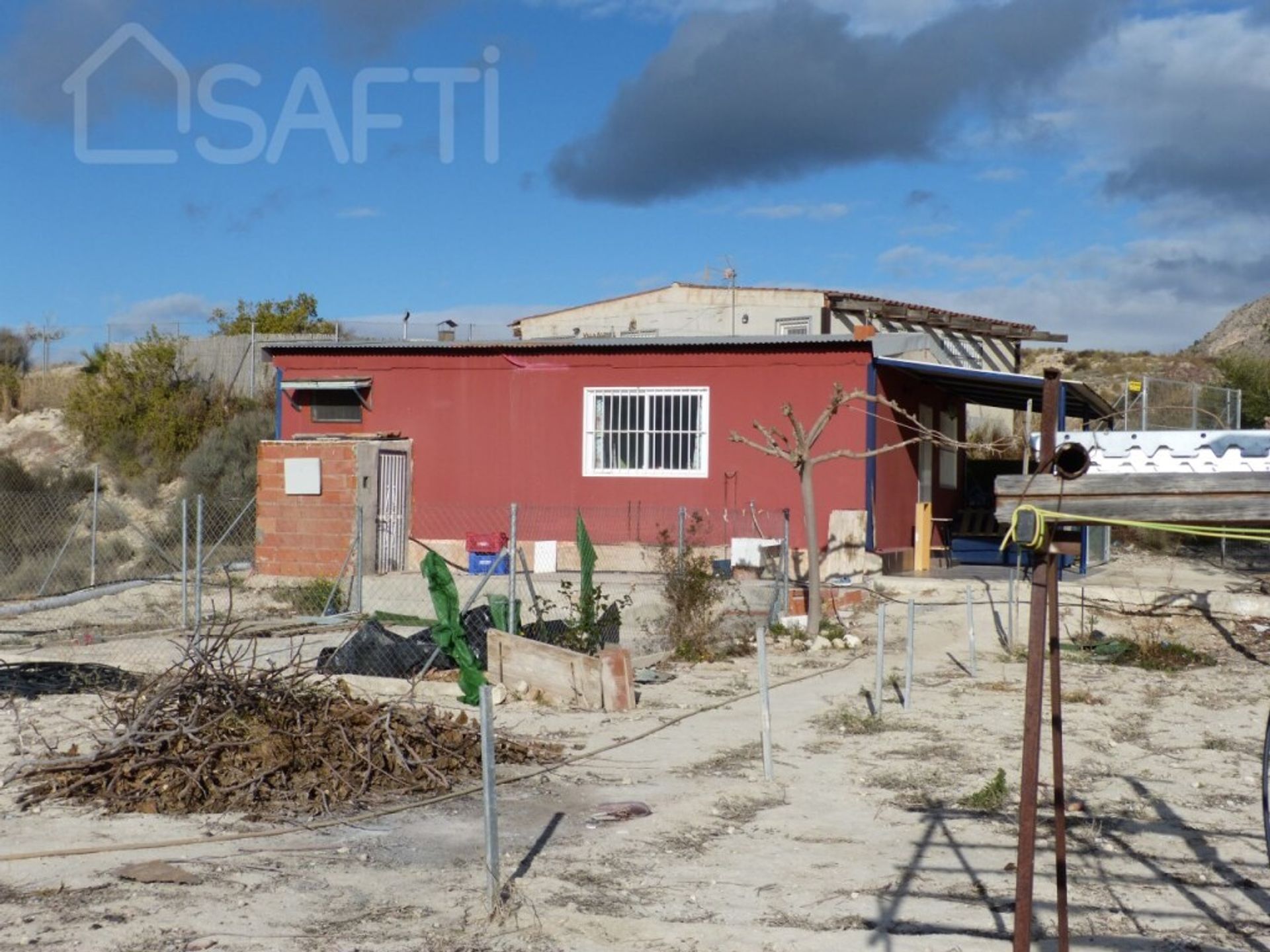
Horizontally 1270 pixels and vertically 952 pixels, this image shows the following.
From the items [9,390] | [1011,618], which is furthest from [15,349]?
[1011,618]

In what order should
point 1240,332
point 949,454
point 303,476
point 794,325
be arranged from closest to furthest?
point 303,476 < point 949,454 < point 794,325 < point 1240,332

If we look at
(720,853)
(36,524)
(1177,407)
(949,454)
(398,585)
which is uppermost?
(1177,407)

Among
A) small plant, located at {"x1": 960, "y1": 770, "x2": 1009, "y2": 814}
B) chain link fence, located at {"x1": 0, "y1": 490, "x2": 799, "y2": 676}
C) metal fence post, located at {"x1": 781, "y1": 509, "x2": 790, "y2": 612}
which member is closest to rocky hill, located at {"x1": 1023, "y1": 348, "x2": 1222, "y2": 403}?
chain link fence, located at {"x1": 0, "y1": 490, "x2": 799, "y2": 676}

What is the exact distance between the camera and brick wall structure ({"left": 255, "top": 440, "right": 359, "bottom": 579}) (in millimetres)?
20500

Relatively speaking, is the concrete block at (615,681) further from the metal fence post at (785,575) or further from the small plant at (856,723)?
the metal fence post at (785,575)

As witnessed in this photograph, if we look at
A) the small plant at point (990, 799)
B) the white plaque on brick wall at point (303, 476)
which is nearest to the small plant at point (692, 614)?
the small plant at point (990, 799)

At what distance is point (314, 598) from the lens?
60.2 feet

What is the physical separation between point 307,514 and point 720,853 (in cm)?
1419

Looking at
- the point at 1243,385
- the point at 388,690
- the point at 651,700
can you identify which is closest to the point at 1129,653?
the point at 651,700

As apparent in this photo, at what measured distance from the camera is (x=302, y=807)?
26.9ft

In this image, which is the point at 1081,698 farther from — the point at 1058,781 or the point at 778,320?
the point at 778,320

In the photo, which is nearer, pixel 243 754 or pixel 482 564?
pixel 243 754

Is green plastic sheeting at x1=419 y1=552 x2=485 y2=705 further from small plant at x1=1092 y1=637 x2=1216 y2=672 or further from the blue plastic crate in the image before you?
the blue plastic crate

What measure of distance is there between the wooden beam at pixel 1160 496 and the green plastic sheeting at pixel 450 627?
723 centimetres
